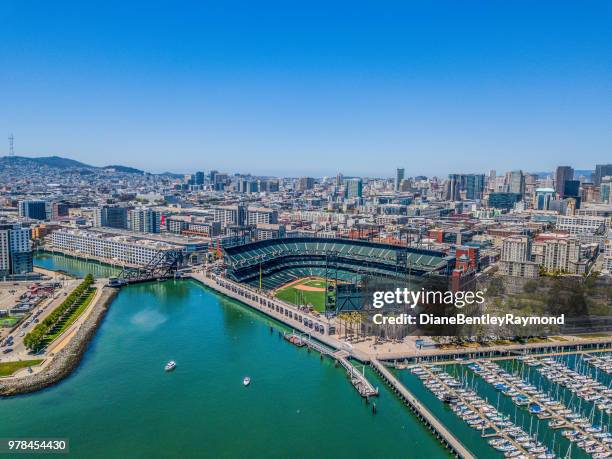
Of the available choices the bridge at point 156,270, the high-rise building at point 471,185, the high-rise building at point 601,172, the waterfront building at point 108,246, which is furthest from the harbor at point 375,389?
the high-rise building at point 601,172

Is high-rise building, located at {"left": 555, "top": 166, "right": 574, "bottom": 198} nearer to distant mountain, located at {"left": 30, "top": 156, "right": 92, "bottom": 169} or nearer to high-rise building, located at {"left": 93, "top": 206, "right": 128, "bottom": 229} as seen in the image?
high-rise building, located at {"left": 93, "top": 206, "right": 128, "bottom": 229}

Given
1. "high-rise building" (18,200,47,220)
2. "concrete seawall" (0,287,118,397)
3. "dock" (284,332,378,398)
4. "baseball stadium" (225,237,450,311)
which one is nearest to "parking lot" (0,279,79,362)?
"concrete seawall" (0,287,118,397)

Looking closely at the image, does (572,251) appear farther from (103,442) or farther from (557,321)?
(103,442)

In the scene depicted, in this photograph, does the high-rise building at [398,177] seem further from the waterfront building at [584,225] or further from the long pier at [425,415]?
the long pier at [425,415]

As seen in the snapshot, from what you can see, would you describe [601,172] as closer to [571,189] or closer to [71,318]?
[571,189]

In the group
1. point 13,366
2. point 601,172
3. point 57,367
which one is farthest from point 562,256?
point 601,172

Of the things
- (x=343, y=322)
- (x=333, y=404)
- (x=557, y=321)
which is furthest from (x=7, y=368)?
(x=557, y=321)
